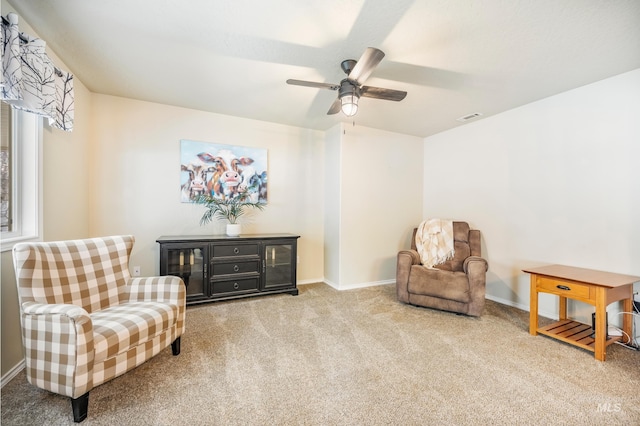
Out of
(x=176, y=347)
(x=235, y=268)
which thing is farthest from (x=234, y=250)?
(x=176, y=347)

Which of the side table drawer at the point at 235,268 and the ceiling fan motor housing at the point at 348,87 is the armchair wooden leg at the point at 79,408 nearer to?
the side table drawer at the point at 235,268

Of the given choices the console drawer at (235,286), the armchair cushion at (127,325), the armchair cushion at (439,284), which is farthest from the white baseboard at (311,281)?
the armchair cushion at (127,325)

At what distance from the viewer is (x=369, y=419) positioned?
56.9 inches

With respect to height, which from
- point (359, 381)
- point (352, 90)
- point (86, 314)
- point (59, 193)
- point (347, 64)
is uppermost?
point (347, 64)

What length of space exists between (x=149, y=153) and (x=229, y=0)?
2.27 m

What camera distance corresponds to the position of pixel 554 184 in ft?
9.54

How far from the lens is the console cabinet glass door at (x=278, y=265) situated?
345 centimetres

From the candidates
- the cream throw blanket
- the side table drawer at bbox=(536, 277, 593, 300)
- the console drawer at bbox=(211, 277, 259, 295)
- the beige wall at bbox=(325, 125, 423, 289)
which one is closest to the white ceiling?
the beige wall at bbox=(325, 125, 423, 289)

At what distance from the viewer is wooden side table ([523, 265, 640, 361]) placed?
6.72ft

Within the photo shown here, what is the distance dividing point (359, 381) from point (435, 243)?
2.14m

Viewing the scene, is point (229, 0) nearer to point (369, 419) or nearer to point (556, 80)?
point (369, 419)

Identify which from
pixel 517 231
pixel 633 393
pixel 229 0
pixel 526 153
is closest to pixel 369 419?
pixel 633 393

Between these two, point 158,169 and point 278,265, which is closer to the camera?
point 158,169

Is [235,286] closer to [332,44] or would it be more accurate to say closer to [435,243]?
[435,243]
